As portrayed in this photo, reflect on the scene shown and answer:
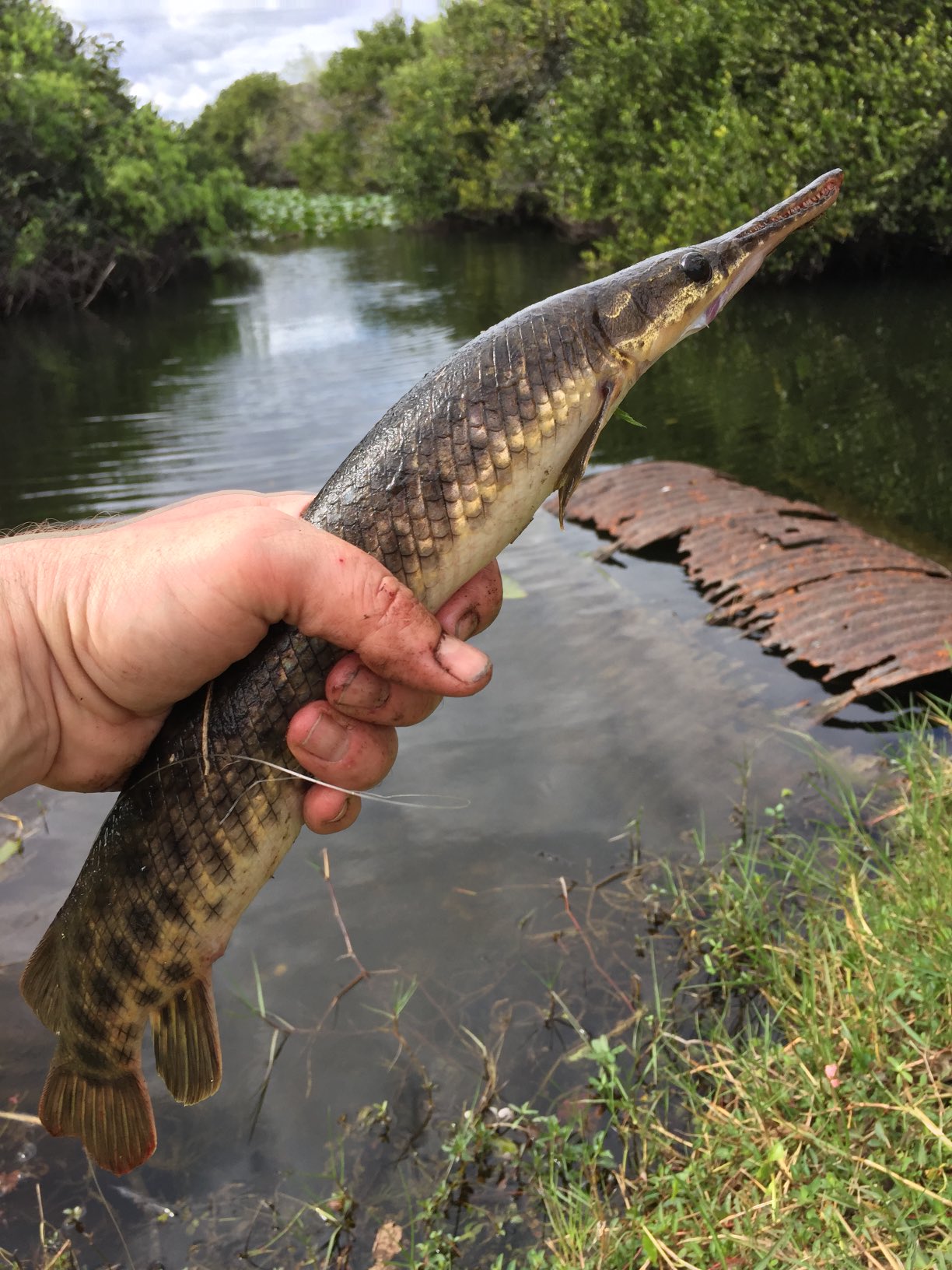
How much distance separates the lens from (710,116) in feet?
58.3

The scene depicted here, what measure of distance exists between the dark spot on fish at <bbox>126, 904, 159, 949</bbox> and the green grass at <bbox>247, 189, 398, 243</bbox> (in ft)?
129

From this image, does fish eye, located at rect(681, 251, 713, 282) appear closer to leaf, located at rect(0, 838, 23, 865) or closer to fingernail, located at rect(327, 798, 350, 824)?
fingernail, located at rect(327, 798, 350, 824)

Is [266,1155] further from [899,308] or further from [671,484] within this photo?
[899,308]

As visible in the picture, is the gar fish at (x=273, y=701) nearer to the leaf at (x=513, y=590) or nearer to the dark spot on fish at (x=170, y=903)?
the dark spot on fish at (x=170, y=903)

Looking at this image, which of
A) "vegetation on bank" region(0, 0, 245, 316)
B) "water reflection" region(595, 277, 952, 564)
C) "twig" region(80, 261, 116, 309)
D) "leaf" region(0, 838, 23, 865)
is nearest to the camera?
"leaf" region(0, 838, 23, 865)

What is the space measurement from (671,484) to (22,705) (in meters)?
6.97

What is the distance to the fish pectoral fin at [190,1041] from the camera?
2539mm

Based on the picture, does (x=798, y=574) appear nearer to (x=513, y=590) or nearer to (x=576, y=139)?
(x=513, y=590)

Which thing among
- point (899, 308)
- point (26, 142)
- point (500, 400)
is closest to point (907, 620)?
point (500, 400)

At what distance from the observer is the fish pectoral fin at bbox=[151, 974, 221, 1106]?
2.54m

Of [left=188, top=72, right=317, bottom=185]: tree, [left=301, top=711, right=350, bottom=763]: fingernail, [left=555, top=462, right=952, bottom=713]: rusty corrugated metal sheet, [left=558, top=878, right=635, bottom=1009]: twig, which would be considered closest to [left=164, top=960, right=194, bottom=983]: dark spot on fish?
[left=301, top=711, right=350, bottom=763]: fingernail

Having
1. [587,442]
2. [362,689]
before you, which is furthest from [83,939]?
[587,442]

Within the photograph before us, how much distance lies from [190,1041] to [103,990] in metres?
0.29

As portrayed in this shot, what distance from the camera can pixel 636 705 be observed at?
238 inches
